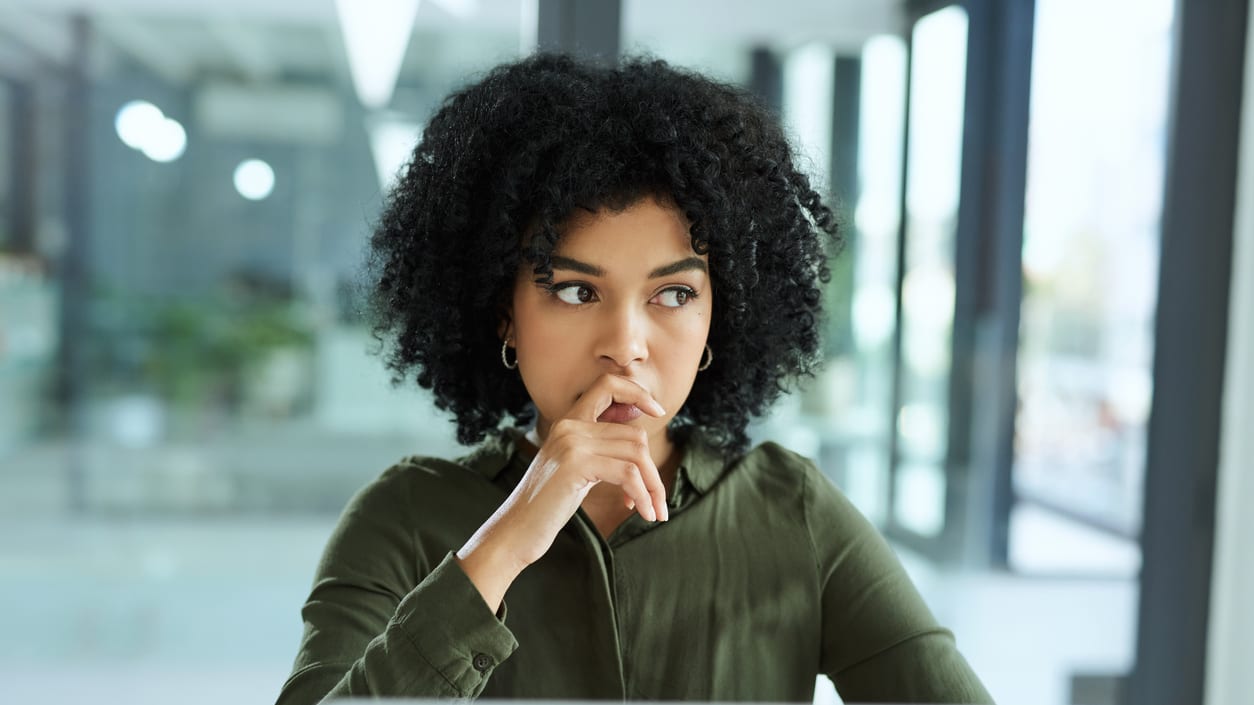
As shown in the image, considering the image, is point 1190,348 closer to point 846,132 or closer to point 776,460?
point 846,132

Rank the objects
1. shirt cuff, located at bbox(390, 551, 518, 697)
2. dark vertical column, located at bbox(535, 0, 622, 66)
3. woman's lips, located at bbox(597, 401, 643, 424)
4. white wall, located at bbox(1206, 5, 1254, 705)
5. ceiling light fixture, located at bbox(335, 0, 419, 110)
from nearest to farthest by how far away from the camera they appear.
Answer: shirt cuff, located at bbox(390, 551, 518, 697) → woman's lips, located at bbox(597, 401, 643, 424) → dark vertical column, located at bbox(535, 0, 622, 66) → white wall, located at bbox(1206, 5, 1254, 705) → ceiling light fixture, located at bbox(335, 0, 419, 110)

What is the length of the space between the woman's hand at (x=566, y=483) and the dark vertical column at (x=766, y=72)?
104 inches

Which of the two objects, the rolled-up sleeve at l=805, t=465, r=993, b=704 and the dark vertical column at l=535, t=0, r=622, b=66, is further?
the dark vertical column at l=535, t=0, r=622, b=66

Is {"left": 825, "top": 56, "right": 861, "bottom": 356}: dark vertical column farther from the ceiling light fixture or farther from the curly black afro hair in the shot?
the curly black afro hair

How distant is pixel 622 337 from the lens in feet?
3.44

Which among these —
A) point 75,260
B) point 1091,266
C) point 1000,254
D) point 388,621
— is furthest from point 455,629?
point 75,260

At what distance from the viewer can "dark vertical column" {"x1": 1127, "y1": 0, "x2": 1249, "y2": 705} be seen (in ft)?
7.75

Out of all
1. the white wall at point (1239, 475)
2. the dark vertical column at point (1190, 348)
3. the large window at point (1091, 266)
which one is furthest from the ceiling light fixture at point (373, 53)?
the white wall at point (1239, 475)

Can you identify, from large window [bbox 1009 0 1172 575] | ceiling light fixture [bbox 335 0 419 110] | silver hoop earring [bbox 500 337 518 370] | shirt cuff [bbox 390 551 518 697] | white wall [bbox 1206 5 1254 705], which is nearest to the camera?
shirt cuff [bbox 390 551 518 697]

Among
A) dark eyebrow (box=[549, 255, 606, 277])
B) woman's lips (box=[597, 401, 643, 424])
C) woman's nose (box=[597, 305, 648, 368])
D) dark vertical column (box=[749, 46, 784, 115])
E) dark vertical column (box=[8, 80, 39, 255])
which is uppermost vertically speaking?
dark vertical column (box=[749, 46, 784, 115])

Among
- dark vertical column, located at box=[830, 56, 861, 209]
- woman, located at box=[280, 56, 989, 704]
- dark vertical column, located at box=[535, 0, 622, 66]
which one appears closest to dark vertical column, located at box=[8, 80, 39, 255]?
dark vertical column, located at box=[535, 0, 622, 66]

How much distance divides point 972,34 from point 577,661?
287 centimetres

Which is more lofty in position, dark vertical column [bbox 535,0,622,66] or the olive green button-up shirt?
dark vertical column [bbox 535,0,622,66]

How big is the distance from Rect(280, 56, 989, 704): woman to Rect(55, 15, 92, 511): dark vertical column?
3090 mm
